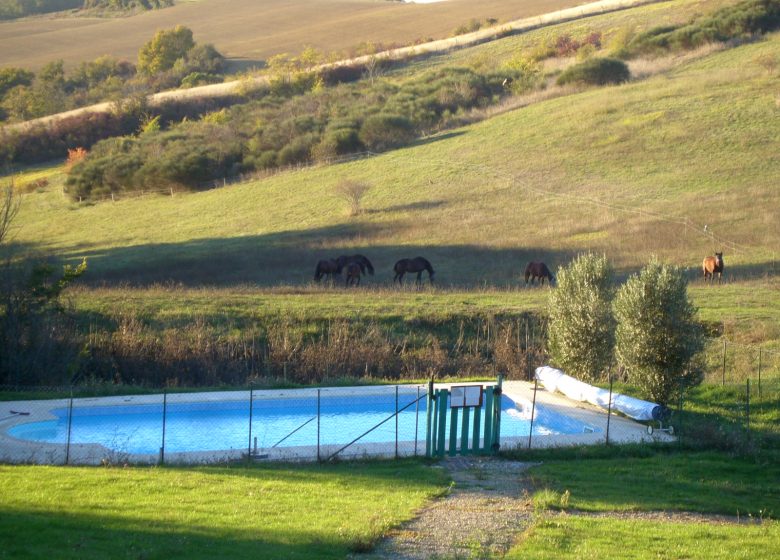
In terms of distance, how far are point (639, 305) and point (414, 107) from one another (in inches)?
2126

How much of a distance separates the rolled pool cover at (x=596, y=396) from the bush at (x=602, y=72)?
48290 millimetres

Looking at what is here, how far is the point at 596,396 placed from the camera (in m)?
19.1

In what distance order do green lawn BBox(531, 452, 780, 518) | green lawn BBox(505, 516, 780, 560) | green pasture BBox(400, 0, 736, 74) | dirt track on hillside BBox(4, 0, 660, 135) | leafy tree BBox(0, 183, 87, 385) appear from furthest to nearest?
dirt track on hillside BBox(4, 0, 660, 135) < green pasture BBox(400, 0, 736, 74) < leafy tree BBox(0, 183, 87, 385) < green lawn BBox(531, 452, 780, 518) < green lawn BBox(505, 516, 780, 560)

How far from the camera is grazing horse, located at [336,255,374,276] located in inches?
1443

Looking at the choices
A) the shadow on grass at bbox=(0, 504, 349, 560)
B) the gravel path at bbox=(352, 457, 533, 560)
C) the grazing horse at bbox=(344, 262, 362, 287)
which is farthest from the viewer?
the grazing horse at bbox=(344, 262, 362, 287)

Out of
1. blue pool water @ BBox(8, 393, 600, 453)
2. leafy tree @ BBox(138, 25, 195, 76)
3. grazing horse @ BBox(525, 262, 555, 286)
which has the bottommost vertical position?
blue pool water @ BBox(8, 393, 600, 453)

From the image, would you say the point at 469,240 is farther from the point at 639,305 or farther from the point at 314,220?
the point at 639,305

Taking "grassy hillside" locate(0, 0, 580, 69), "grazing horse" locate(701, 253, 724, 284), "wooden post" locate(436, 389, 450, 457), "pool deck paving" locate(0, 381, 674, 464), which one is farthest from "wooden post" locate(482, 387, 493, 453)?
"grassy hillside" locate(0, 0, 580, 69)

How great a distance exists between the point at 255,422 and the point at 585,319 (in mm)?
7385

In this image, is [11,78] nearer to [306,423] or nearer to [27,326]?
[27,326]

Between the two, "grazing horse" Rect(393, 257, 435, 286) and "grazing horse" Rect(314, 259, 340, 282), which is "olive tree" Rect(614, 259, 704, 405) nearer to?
"grazing horse" Rect(393, 257, 435, 286)

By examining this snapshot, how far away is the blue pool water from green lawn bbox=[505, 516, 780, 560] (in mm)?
6323

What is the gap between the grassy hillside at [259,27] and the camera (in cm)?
10100

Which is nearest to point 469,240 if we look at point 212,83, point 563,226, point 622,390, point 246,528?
point 563,226
